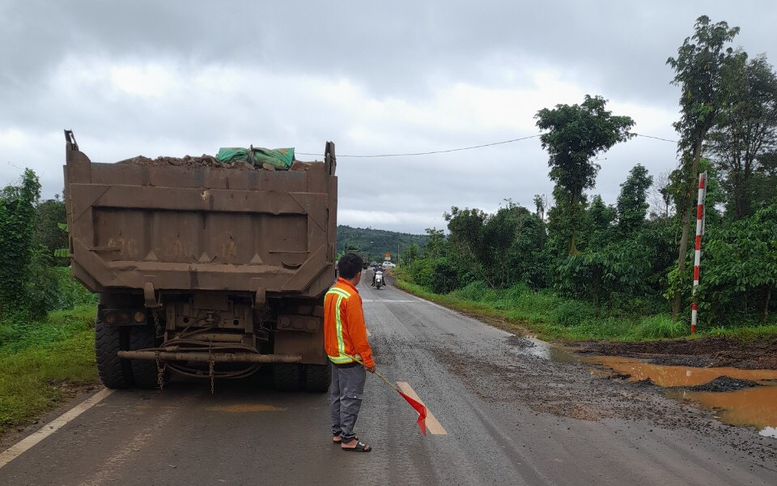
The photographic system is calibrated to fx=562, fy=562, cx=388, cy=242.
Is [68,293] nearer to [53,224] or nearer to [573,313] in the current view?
[53,224]

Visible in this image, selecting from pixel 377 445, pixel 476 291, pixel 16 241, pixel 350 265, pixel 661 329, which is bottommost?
pixel 476 291

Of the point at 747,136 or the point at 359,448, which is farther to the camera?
the point at 747,136

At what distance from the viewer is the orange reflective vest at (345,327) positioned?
15.1 feet

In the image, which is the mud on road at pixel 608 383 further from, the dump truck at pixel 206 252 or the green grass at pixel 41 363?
the green grass at pixel 41 363

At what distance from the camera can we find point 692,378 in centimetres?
775

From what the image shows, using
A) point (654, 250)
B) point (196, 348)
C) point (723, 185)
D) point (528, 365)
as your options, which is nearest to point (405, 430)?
point (196, 348)

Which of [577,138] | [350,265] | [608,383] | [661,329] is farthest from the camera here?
[577,138]

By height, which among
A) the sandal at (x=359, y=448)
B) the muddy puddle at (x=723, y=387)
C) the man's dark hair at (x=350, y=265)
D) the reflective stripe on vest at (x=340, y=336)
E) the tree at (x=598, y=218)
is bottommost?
the muddy puddle at (x=723, y=387)

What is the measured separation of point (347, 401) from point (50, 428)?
2.62 meters

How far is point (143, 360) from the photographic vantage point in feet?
20.2

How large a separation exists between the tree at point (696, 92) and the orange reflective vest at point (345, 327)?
10.4 meters

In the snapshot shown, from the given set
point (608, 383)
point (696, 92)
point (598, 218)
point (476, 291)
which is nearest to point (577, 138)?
point (598, 218)

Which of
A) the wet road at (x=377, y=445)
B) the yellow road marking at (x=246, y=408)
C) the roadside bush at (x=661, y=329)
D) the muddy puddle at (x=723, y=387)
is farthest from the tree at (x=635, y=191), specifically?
the yellow road marking at (x=246, y=408)

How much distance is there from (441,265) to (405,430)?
1217 inches
